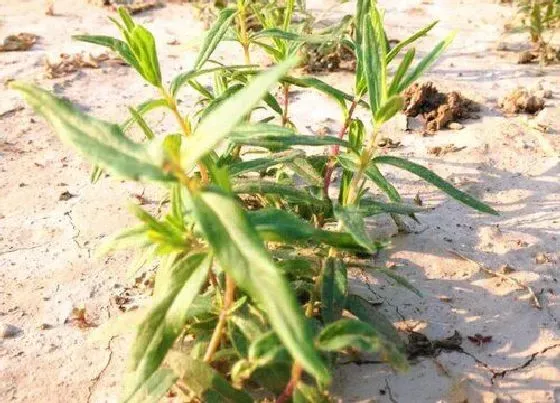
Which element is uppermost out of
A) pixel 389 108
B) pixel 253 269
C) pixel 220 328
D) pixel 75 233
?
pixel 389 108

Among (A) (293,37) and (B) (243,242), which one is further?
(A) (293,37)

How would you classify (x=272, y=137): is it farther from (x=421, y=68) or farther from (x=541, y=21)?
(x=541, y=21)

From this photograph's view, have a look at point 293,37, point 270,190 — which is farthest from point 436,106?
point 270,190

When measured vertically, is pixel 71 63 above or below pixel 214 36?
below

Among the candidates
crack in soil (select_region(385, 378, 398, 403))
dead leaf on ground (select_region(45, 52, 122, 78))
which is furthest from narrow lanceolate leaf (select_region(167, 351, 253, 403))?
dead leaf on ground (select_region(45, 52, 122, 78))

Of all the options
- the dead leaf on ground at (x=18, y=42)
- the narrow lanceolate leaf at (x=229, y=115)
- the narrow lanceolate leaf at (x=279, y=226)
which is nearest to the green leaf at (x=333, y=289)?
the narrow lanceolate leaf at (x=279, y=226)

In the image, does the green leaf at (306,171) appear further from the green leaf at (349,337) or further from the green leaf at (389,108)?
the green leaf at (349,337)
